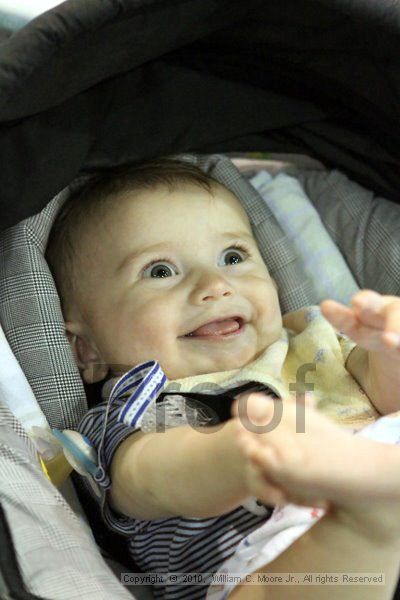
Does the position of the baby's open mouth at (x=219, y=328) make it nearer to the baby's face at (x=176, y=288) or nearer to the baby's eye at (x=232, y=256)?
the baby's face at (x=176, y=288)

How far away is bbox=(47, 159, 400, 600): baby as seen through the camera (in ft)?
2.92

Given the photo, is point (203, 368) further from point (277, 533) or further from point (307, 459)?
point (307, 459)

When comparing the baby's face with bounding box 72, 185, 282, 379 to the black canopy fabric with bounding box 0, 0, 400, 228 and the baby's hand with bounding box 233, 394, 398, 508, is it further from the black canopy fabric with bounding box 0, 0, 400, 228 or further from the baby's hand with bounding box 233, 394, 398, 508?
the baby's hand with bounding box 233, 394, 398, 508

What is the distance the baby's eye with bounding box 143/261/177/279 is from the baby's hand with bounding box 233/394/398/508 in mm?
546

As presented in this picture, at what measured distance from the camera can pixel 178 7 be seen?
50.4 inches

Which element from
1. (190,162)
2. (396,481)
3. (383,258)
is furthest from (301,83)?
(396,481)

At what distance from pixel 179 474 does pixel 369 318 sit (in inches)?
12.1

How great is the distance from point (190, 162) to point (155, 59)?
0.23m

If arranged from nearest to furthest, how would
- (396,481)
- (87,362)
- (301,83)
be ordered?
(396,481) → (87,362) → (301,83)

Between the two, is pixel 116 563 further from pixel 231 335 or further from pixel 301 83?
pixel 301 83

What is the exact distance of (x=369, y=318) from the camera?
1008 mm

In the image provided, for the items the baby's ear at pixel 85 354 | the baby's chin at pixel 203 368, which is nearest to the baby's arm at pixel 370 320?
the baby's chin at pixel 203 368

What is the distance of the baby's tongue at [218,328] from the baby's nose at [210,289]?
48 mm

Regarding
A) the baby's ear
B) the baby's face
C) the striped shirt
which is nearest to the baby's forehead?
the baby's face
